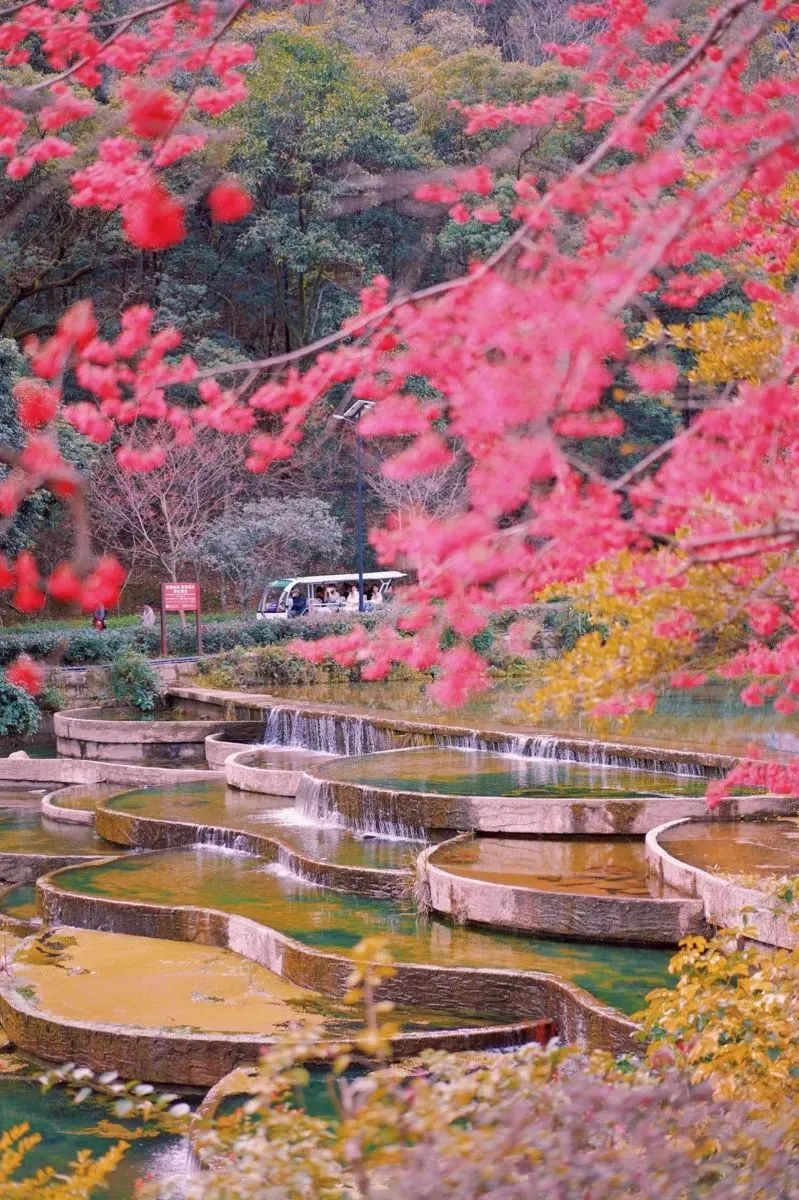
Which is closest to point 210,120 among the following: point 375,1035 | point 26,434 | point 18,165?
point 26,434

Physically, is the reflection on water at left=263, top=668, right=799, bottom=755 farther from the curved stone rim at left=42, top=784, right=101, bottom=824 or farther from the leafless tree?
the leafless tree

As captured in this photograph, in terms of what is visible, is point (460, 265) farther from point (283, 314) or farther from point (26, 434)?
point (26, 434)

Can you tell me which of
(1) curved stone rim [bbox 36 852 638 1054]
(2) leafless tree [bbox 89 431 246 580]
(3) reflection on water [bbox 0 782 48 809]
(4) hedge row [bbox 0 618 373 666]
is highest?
(2) leafless tree [bbox 89 431 246 580]

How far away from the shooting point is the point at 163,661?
75.6 feet

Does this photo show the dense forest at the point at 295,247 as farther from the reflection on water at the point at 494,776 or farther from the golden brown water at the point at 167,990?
the golden brown water at the point at 167,990

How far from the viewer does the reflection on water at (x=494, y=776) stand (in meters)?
12.3

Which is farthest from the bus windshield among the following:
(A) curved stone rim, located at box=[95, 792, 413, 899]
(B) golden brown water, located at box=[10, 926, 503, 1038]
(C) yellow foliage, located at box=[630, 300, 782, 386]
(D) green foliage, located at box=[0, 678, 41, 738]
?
(C) yellow foliage, located at box=[630, 300, 782, 386]

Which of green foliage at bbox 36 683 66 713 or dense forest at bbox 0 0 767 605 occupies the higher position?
dense forest at bbox 0 0 767 605

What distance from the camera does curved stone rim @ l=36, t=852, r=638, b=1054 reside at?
710 cm

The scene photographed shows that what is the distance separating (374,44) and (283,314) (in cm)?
924

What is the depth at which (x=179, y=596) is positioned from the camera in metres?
23.3

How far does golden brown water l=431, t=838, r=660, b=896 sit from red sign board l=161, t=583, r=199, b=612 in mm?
12982

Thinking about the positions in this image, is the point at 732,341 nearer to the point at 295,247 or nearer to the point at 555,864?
the point at 555,864

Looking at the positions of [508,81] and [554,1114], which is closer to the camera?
[554,1114]
